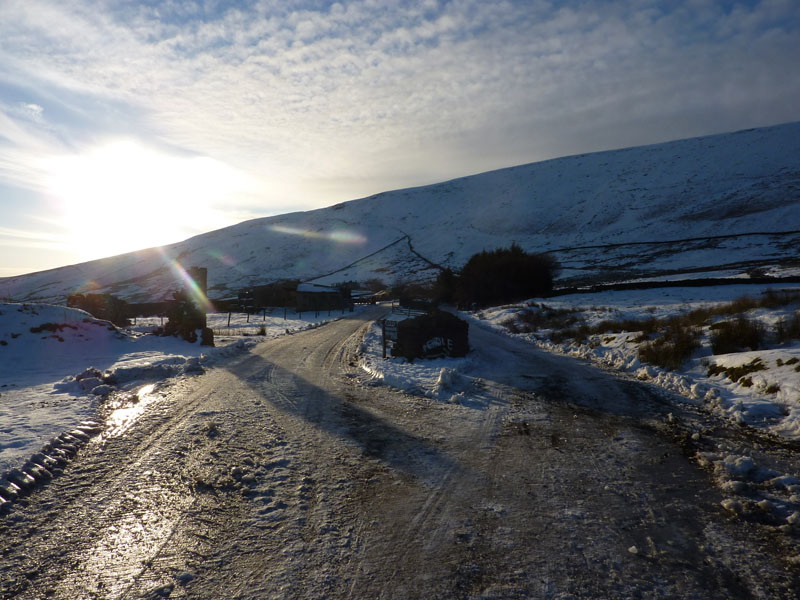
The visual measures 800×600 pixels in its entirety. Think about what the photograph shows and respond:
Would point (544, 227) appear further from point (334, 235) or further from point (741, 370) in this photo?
point (741, 370)

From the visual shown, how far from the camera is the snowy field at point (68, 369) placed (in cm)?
749

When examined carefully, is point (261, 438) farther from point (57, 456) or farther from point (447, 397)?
point (447, 397)

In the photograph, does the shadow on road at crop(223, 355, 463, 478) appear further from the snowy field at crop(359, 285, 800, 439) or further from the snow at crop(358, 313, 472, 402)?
the snowy field at crop(359, 285, 800, 439)

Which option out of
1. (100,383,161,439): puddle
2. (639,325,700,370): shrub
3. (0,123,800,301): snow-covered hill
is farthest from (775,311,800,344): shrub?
(0,123,800,301): snow-covered hill

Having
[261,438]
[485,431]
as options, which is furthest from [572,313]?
[261,438]

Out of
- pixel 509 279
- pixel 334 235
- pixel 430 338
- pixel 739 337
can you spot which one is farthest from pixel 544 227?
pixel 739 337

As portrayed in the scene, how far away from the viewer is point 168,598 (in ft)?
10.8

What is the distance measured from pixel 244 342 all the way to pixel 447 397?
13.8 meters

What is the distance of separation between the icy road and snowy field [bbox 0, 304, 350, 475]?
40.6 inches

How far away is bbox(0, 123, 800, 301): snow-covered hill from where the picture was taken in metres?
89.8

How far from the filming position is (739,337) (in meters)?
12.6

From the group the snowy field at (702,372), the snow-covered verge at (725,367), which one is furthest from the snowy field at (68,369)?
the snow-covered verge at (725,367)

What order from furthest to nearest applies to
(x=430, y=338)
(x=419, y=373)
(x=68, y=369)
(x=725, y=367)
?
(x=430, y=338), (x=68, y=369), (x=419, y=373), (x=725, y=367)

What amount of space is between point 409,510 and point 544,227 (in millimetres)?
130390
